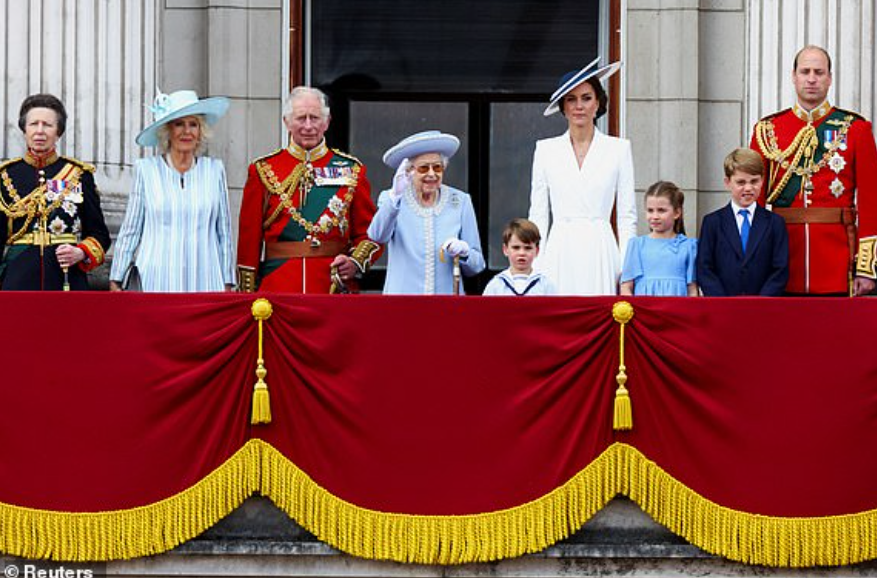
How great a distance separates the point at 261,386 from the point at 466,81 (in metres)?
4.84

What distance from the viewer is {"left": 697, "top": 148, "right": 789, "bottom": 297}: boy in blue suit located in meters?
9.59

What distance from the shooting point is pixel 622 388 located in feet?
29.0

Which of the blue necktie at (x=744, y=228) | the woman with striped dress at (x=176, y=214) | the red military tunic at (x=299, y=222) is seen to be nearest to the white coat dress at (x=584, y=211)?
the blue necktie at (x=744, y=228)

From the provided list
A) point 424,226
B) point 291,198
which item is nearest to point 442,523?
point 424,226

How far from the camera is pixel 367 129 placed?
43.6 feet

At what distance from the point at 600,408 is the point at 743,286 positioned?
43.6 inches

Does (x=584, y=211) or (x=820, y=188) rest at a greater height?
(x=820, y=188)

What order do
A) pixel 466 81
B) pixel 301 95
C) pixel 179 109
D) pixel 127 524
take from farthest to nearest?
pixel 466 81 < pixel 301 95 < pixel 179 109 < pixel 127 524

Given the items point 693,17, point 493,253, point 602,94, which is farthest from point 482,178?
point 602,94

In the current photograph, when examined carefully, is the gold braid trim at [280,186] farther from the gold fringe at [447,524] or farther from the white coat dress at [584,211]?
the gold fringe at [447,524]

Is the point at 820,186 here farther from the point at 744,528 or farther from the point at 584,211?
the point at 744,528

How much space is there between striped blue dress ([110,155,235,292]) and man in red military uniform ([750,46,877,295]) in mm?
2622

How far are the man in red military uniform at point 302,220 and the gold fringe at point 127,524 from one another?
144cm

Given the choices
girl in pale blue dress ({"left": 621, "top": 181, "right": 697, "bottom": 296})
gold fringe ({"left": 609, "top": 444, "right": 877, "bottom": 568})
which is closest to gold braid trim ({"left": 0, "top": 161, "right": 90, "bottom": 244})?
girl in pale blue dress ({"left": 621, "top": 181, "right": 697, "bottom": 296})
